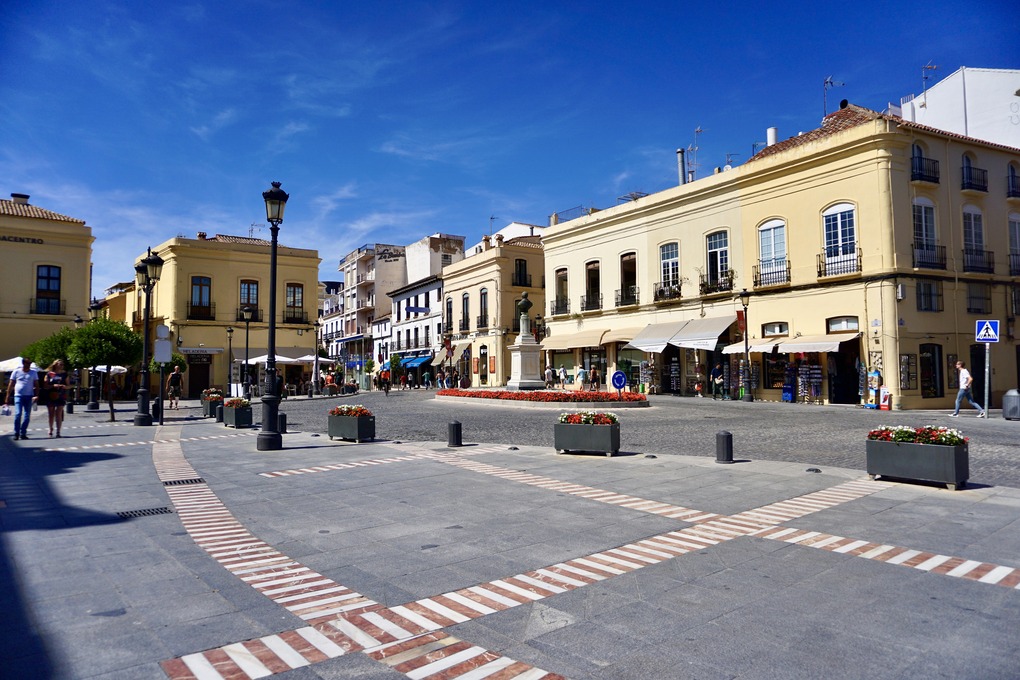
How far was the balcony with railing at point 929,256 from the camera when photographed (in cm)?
2477

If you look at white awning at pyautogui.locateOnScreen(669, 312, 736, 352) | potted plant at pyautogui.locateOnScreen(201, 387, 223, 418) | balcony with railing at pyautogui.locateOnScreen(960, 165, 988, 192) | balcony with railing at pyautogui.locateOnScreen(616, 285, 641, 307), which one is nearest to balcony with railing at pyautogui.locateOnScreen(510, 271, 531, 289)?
balcony with railing at pyautogui.locateOnScreen(616, 285, 641, 307)

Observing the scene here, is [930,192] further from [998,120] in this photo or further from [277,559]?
[277,559]

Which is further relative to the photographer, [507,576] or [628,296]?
[628,296]

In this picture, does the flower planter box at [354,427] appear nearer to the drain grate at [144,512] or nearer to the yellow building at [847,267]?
the drain grate at [144,512]

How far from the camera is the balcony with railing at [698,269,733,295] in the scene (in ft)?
99.5

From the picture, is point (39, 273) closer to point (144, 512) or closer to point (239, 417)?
point (239, 417)

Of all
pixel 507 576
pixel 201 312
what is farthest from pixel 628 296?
pixel 507 576

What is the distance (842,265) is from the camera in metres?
25.7

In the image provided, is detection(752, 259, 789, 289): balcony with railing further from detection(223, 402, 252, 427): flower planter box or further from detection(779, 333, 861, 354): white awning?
detection(223, 402, 252, 427): flower planter box

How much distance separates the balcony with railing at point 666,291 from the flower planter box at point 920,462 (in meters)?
24.4

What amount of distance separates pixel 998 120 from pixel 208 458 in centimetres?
3631

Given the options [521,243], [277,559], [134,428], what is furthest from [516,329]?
[277,559]

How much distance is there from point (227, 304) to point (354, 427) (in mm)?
32571

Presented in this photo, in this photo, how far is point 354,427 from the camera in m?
13.9
